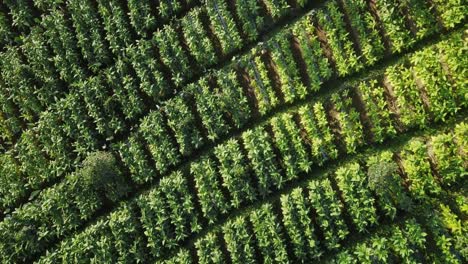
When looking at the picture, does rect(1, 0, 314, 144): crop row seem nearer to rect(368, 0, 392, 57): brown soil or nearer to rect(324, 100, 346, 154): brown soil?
rect(368, 0, 392, 57): brown soil

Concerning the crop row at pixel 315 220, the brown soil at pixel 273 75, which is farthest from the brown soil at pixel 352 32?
the crop row at pixel 315 220

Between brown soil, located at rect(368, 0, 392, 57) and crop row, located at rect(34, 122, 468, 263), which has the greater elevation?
brown soil, located at rect(368, 0, 392, 57)

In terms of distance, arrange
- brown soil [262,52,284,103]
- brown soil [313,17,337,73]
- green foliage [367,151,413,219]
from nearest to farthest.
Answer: green foliage [367,151,413,219] → brown soil [313,17,337,73] → brown soil [262,52,284,103]

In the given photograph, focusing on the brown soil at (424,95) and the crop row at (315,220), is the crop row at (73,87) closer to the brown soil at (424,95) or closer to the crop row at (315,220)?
the crop row at (315,220)

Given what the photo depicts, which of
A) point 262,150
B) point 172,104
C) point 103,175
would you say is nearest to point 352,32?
point 262,150

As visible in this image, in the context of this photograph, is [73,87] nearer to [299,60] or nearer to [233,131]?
[233,131]

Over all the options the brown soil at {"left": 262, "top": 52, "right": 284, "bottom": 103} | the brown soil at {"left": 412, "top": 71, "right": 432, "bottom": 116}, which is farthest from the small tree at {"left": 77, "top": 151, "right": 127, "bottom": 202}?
the brown soil at {"left": 412, "top": 71, "right": 432, "bottom": 116}
